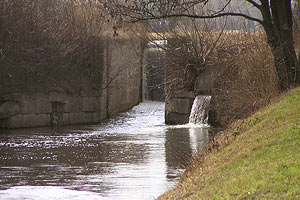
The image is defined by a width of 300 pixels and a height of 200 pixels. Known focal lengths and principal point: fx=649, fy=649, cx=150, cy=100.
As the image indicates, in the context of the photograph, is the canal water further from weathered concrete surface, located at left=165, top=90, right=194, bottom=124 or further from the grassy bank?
the grassy bank

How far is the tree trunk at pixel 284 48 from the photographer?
51.3 feet

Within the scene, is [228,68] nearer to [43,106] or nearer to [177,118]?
[177,118]

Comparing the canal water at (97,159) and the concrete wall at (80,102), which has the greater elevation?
the concrete wall at (80,102)

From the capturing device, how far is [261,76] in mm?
16469

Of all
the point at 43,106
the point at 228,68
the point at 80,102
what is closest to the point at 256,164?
the point at 228,68

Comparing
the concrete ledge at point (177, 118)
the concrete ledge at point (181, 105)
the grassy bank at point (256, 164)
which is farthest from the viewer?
the concrete ledge at point (177, 118)

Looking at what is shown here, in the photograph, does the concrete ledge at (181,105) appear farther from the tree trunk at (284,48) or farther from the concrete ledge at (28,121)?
the tree trunk at (284,48)

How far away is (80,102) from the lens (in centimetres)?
2417

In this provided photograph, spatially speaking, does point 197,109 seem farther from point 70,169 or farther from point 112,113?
point 70,169

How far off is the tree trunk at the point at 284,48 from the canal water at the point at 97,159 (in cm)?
271

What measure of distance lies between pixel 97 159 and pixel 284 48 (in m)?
5.25

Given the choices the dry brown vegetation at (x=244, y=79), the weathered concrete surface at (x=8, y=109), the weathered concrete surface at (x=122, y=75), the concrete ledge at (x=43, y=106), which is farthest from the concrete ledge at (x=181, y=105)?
the weathered concrete surface at (x=8, y=109)

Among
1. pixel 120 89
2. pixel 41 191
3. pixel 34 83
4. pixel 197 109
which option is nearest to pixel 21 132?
pixel 34 83

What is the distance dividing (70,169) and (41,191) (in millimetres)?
2594
